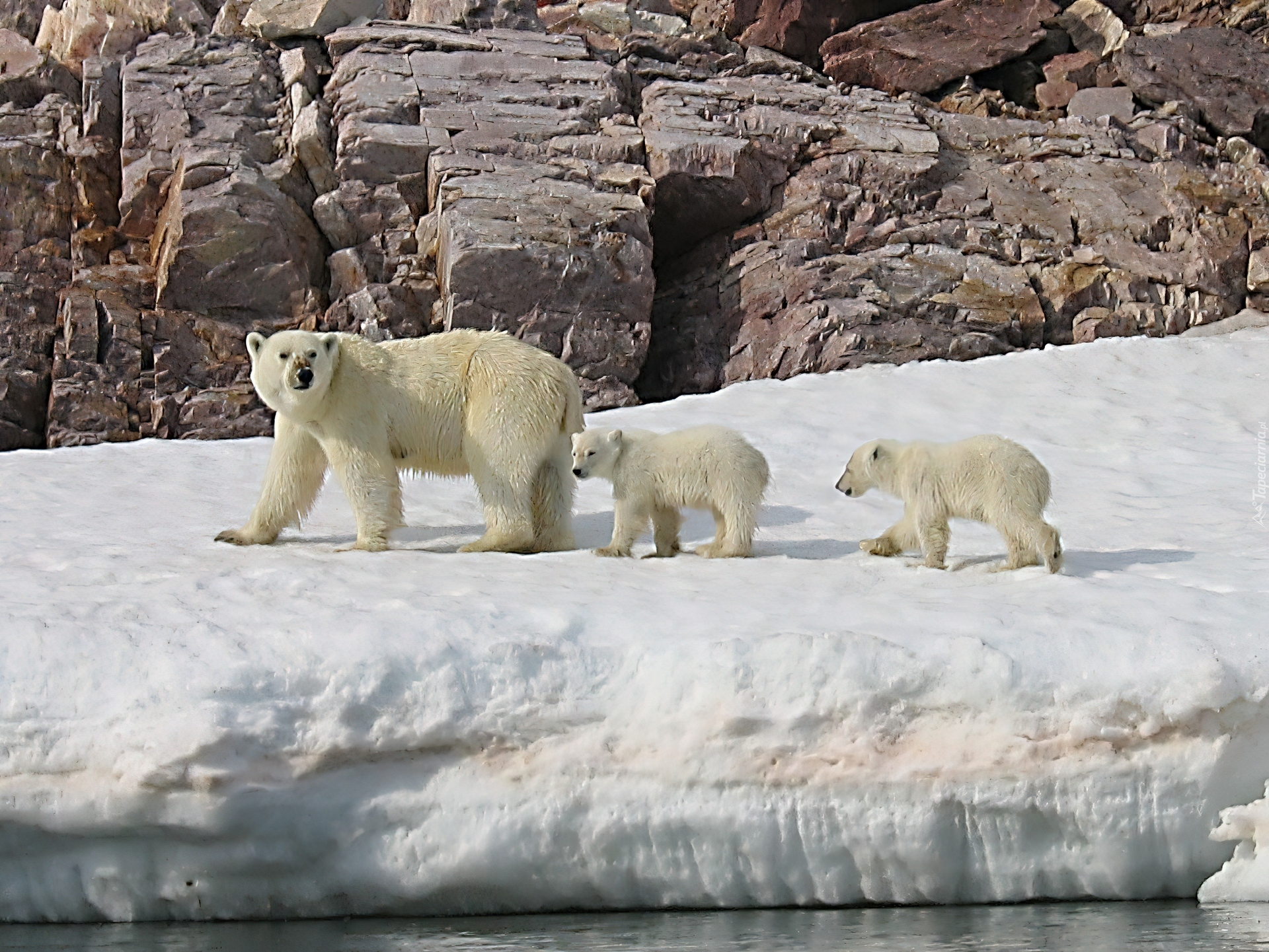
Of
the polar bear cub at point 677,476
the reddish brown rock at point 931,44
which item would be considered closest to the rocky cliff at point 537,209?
the reddish brown rock at point 931,44

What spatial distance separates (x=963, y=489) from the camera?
6.53 m

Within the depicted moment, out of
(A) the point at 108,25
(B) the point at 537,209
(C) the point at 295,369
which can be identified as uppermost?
(A) the point at 108,25

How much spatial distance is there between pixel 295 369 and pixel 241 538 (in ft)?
3.43

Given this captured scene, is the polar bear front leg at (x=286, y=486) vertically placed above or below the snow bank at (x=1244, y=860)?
above

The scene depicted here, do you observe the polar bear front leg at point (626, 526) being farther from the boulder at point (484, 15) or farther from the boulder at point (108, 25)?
the boulder at point (108, 25)

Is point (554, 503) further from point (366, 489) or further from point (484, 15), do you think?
point (484, 15)

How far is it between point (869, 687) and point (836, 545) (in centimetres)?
298

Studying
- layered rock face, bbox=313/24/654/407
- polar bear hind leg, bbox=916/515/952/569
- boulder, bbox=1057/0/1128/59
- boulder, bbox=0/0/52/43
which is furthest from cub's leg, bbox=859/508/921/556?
boulder, bbox=0/0/52/43

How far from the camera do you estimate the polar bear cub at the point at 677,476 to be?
693cm

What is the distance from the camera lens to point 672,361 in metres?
18.1

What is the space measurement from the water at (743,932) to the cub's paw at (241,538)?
10.2ft

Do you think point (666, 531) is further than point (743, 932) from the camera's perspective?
Yes

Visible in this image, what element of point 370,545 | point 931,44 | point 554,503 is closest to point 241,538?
point 370,545

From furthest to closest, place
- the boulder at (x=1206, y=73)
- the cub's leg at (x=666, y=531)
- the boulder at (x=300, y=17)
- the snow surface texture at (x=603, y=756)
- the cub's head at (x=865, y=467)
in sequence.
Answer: the boulder at (x=1206, y=73) < the boulder at (x=300, y=17) < the cub's leg at (x=666, y=531) < the cub's head at (x=865, y=467) < the snow surface texture at (x=603, y=756)
